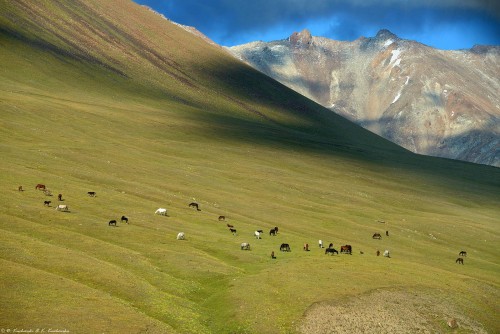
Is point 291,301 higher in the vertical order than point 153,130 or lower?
lower

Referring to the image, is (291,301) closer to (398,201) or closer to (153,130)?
(398,201)

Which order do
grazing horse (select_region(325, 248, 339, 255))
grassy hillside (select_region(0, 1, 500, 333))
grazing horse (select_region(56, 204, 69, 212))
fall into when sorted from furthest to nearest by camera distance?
grazing horse (select_region(325, 248, 339, 255))
grazing horse (select_region(56, 204, 69, 212))
grassy hillside (select_region(0, 1, 500, 333))

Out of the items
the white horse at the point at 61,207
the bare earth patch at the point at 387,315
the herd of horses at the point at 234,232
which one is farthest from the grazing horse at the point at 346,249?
the white horse at the point at 61,207

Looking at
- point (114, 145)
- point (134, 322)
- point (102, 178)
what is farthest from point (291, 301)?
point (114, 145)

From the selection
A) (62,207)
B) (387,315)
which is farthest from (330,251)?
(62,207)

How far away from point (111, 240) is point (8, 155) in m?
44.8

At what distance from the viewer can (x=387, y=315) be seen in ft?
174

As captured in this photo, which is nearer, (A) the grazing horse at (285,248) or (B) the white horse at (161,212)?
(A) the grazing horse at (285,248)

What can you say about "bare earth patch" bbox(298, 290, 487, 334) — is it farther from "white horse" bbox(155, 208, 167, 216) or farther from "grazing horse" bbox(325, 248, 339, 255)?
"white horse" bbox(155, 208, 167, 216)

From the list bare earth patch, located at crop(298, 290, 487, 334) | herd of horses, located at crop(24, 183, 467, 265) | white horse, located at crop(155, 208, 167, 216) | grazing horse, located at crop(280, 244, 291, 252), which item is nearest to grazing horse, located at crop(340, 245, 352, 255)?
herd of horses, located at crop(24, 183, 467, 265)

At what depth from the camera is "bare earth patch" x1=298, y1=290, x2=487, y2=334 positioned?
49.8 metres

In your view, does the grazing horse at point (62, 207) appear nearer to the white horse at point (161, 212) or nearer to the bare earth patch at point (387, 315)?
the white horse at point (161, 212)

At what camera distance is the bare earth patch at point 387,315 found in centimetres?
4978

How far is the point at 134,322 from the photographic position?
4300 cm
